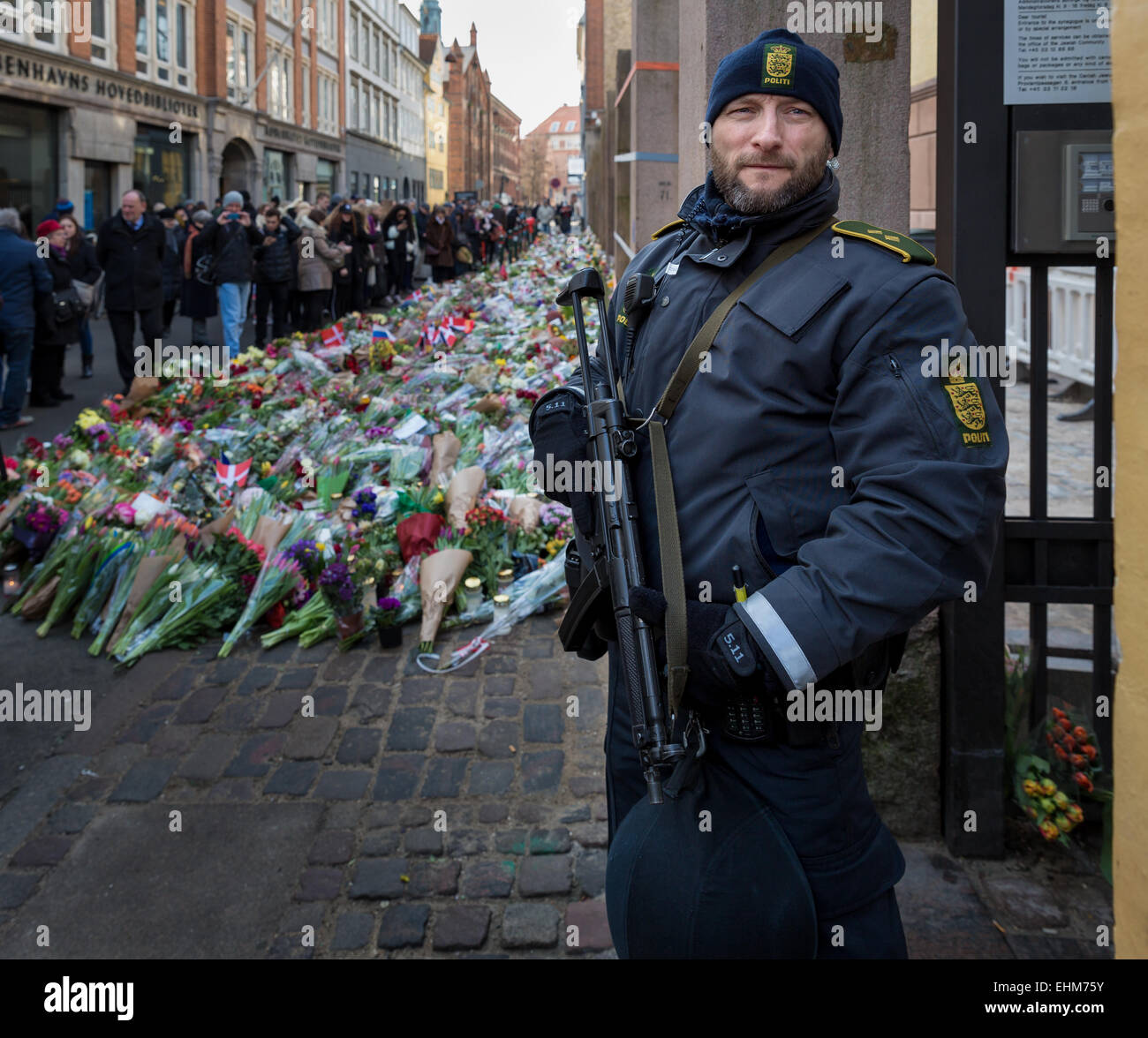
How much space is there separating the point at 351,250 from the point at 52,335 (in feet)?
27.9

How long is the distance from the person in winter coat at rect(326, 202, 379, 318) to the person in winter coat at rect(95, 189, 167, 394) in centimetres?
593

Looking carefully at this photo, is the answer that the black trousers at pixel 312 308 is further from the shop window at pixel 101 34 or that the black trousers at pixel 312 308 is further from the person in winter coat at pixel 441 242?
the shop window at pixel 101 34

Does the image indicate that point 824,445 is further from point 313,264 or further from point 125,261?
point 313,264

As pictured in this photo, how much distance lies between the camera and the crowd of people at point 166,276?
34.3 ft

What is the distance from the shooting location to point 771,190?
79.7 inches

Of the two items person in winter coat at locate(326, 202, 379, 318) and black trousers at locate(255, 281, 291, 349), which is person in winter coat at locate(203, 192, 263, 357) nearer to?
black trousers at locate(255, 281, 291, 349)

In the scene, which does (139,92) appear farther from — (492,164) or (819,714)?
(492,164)

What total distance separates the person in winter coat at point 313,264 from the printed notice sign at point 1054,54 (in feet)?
46.8

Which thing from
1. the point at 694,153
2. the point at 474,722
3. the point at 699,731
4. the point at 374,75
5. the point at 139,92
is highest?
the point at 374,75

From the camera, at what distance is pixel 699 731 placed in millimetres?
1977

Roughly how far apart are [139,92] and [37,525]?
931 inches

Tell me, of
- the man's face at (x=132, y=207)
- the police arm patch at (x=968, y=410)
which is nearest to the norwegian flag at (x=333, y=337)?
the man's face at (x=132, y=207)

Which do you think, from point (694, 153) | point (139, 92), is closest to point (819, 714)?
point (694, 153)

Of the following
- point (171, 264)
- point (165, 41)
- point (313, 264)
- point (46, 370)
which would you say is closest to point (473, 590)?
point (46, 370)
